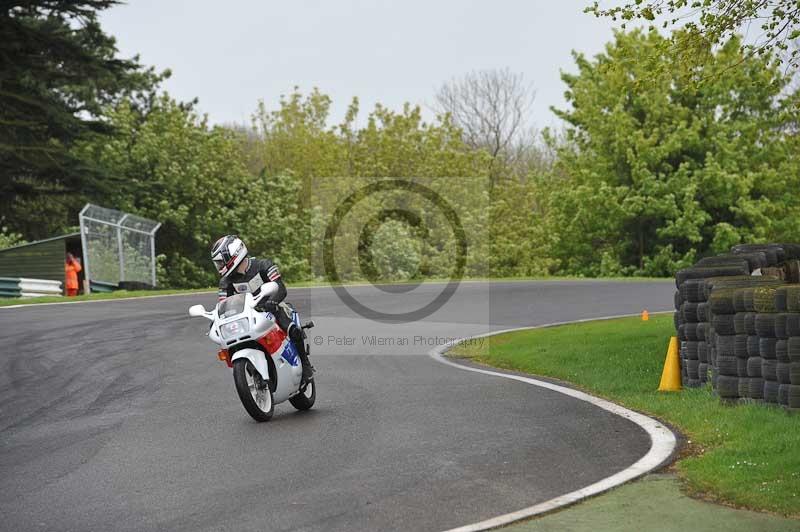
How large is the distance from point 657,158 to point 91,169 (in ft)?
80.1

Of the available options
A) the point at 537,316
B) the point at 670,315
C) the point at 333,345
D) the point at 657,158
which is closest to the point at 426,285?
the point at 537,316

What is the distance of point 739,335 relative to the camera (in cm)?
998

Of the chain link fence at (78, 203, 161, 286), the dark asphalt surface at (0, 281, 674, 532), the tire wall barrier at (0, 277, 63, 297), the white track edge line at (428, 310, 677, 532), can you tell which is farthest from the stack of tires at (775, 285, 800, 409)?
the chain link fence at (78, 203, 161, 286)

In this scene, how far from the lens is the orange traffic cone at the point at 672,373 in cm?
1173

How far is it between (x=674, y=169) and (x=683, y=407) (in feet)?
137

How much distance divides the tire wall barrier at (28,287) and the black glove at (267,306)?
22.3 metres

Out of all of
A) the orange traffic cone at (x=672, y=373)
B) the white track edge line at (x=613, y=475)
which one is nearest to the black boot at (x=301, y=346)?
Answer: the white track edge line at (x=613, y=475)

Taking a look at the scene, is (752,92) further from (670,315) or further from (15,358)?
(15,358)

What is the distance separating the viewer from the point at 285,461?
839 centimetres

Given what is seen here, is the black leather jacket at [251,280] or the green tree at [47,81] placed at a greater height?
the green tree at [47,81]

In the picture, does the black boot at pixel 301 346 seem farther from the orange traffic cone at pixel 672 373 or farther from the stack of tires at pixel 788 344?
the stack of tires at pixel 788 344

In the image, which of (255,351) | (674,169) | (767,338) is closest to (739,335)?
Answer: (767,338)

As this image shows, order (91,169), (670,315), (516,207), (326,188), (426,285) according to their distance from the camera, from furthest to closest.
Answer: (516,207) < (326,188) < (91,169) < (426,285) < (670,315)

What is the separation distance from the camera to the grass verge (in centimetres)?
695
